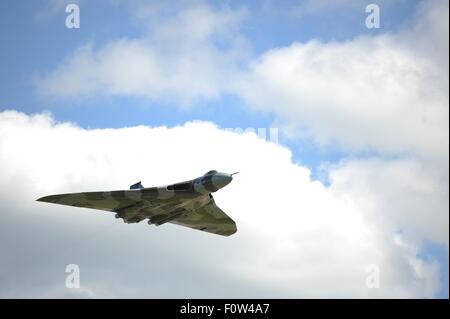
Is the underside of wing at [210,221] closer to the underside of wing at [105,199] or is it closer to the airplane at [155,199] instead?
the airplane at [155,199]

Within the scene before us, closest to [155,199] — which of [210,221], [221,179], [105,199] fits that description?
[105,199]

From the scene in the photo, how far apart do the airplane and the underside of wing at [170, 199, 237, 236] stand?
2133mm

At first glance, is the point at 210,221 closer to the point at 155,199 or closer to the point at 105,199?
the point at 155,199

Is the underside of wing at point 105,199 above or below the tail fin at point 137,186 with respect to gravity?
below

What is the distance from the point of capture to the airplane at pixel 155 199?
5825cm

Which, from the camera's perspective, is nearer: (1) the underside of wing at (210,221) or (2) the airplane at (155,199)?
(2) the airplane at (155,199)

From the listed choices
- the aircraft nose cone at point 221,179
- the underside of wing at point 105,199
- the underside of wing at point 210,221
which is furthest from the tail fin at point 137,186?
the aircraft nose cone at point 221,179
